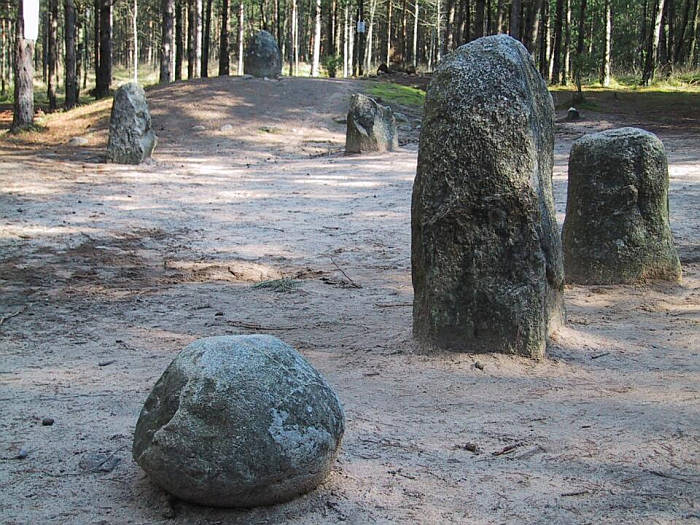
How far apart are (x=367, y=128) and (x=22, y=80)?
8.69m

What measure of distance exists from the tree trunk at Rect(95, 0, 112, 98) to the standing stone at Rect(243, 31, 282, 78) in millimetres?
5481

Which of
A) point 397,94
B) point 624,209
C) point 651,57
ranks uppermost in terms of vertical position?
point 651,57

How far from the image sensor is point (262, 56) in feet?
82.7

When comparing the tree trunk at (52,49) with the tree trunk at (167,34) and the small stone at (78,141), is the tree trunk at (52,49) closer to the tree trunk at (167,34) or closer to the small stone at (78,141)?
the tree trunk at (167,34)

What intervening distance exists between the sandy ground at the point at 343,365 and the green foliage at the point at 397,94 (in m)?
11.8

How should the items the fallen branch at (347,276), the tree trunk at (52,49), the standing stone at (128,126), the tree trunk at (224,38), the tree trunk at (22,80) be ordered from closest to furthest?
the fallen branch at (347,276) < the standing stone at (128,126) < the tree trunk at (22,80) < the tree trunk at (52,49) < the tree trunk at (224,38)

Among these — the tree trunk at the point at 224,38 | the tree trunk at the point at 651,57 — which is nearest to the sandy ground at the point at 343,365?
the tree trunk at the point at 651,57

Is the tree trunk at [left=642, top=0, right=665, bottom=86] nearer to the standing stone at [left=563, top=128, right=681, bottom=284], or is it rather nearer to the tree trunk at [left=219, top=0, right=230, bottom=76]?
the tree trunk at [left=219, top=0, right=230, bottom=76]

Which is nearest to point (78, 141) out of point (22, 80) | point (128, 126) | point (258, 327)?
point (22, 80)

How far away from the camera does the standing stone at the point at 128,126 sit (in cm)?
1535

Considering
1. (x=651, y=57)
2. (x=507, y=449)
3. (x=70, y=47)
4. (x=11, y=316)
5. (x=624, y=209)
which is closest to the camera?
(x=507, y=449)

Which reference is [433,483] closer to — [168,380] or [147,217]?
[168,380]

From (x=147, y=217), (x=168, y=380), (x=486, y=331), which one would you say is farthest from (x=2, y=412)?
(x=147, y=217)

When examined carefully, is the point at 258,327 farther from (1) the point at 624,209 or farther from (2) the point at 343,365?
(1) the point at 624,209
